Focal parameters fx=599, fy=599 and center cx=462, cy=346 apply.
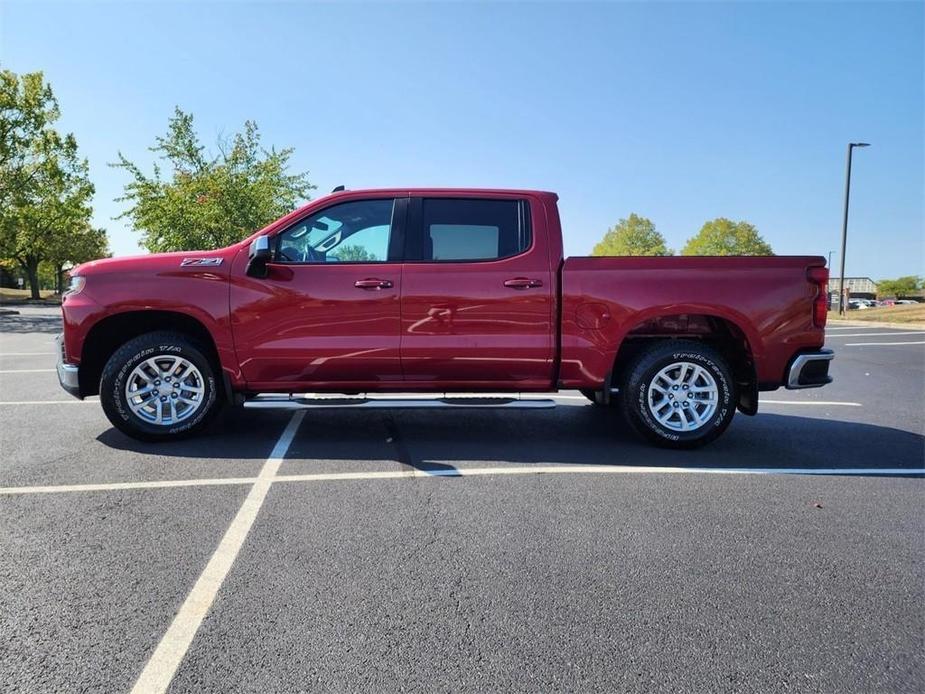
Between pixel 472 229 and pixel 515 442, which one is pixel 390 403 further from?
pixel 472 229

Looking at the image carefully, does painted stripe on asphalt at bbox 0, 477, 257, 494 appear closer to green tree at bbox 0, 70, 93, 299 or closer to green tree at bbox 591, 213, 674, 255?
green tree at bbox 0, 70, 93, 299

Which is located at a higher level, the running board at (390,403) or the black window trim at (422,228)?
the black window trim at (422,228)

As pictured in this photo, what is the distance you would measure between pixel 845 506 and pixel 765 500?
457 millimetres

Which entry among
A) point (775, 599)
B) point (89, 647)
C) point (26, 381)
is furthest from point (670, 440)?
point (26, 381)

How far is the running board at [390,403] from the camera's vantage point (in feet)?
20.1

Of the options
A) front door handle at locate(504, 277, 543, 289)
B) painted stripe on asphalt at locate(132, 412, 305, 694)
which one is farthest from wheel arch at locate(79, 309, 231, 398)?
front door handle at locate(504, 277, 543, 289)

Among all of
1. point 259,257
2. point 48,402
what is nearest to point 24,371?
point 48,402

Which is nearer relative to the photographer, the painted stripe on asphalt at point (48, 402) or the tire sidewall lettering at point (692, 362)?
the tire sidewall lettering at point (692, 362)

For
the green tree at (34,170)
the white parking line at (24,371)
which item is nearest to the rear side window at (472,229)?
the white parking line at (24,371)

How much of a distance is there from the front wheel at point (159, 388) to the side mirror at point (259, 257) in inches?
31.8

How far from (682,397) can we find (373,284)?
8.71 ft

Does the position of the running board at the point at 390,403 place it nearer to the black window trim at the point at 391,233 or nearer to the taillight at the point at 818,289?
the black window trim at the point at 391,233

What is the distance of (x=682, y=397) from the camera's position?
15.9 ft

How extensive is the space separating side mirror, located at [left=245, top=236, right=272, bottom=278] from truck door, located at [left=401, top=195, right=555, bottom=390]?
3.57 feet
